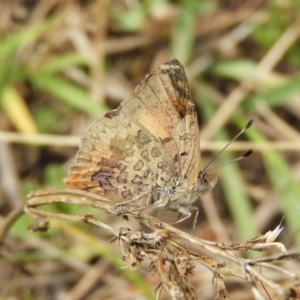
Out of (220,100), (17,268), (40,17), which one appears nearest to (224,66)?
(220,100)

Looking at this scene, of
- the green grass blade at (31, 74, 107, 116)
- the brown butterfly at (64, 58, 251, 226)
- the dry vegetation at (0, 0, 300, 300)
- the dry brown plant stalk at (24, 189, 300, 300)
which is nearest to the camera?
the dry brown plant stalk at (24, 189, 300, 300)

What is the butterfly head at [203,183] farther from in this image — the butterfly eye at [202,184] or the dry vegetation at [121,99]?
the dry vegetation at [121,99]

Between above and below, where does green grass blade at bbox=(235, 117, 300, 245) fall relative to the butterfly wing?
below

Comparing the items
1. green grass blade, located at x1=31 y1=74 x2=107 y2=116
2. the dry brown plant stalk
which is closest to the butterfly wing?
the dry brown plant stalk

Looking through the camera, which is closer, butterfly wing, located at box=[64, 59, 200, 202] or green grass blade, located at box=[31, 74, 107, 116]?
butterfly wing, located at box=[64, 59, 200, 202]

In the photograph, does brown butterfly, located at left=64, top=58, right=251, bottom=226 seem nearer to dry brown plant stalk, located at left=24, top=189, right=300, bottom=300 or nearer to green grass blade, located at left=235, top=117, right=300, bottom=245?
dry brown plant stalk, located at left=24, top=189, right=300, bottom=300

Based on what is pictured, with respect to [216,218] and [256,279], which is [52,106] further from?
[256,279]
